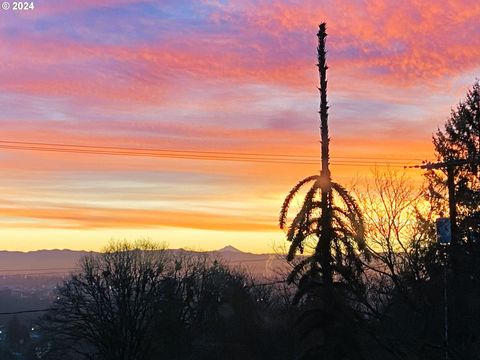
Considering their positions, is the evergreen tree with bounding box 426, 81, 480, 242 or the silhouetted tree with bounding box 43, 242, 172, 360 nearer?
the evergreen tree with bounding box 426, 81, 480, 242

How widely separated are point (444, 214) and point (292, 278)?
835 inches

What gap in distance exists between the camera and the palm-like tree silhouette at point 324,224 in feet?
51.8

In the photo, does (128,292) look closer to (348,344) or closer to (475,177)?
(475,177)

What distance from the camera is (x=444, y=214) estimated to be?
34.8m

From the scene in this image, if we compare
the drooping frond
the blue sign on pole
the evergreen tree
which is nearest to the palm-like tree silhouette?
the drooping frond

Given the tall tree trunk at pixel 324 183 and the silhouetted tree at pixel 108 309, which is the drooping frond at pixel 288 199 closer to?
the tall tree trunk at pixel 324 183

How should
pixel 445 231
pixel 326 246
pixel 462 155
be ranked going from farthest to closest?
pixel 462 155
pixel 445 231
pixel 326 246

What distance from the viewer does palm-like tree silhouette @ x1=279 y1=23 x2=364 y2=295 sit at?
15773 mm

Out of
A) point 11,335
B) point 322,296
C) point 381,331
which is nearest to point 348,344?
point 322,296

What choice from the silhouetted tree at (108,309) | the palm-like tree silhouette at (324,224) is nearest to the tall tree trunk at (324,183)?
the palm-like tree silhouette at (324,224)

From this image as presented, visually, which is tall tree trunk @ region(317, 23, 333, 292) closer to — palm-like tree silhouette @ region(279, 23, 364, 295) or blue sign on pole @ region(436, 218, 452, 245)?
palm-like tree silhouette @ region(279, 23, 364, 295)

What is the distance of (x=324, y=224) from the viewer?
51.9ft

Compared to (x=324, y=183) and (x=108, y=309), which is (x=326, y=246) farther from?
(x=108, y=309)

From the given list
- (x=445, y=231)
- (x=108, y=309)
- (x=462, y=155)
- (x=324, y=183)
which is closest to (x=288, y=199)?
(x=324, y=183)
